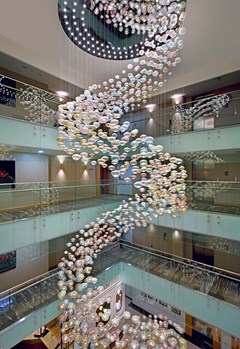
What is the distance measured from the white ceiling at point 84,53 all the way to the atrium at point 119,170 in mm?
29

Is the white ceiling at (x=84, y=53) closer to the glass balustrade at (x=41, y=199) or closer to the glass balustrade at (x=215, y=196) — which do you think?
the glass balustrade at (x=215, y=196)

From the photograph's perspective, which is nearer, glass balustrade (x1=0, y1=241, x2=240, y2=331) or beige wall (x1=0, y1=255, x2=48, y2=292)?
glass balustrade (x1=0, y1=241, x2=240, y2=331)

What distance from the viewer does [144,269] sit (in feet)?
20.6

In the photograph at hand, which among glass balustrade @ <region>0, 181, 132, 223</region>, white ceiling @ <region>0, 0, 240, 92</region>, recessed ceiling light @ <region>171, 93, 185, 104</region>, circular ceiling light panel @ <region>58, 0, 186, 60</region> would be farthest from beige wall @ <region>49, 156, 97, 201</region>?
recessed ceiling light @ <region>171, 93, 185, 104</region>

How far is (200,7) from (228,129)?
278cm

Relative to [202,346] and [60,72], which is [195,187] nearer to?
[202,346]

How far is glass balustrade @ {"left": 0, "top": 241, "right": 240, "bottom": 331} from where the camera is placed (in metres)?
4.56

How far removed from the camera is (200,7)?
3451 mm

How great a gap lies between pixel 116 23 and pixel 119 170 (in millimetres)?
2584

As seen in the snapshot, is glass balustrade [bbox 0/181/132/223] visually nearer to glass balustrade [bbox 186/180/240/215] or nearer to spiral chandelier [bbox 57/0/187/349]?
spiral chandelier [bbox 57/0/187/349]

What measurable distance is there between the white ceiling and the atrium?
29mm

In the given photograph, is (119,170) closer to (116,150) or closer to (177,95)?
(116,150)

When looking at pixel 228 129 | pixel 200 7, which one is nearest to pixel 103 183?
pixel 228 129

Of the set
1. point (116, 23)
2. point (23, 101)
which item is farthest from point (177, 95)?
point (23, 101)
